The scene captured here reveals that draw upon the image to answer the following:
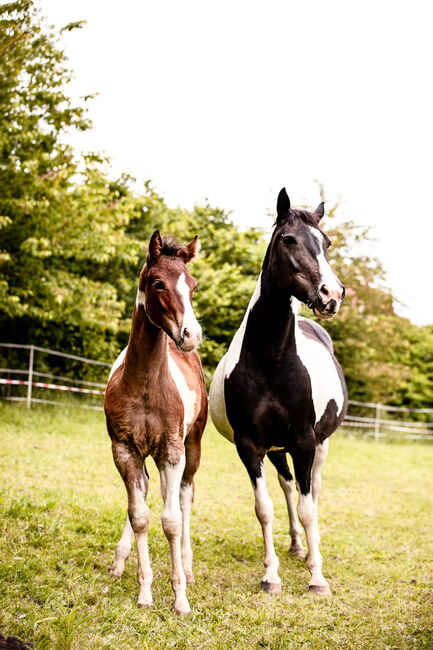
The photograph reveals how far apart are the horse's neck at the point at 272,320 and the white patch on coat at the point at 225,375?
12 centimetres

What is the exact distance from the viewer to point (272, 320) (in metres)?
4.60

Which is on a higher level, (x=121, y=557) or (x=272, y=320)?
(x=272, y=320)

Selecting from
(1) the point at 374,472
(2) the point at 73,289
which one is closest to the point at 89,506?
(2) the point at 73,289

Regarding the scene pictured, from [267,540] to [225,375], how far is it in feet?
4.62

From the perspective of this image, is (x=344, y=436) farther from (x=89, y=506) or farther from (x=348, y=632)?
(x=348, y=632)

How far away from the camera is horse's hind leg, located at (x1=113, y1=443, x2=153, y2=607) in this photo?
3920mm

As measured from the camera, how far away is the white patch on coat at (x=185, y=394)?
4.23 metres

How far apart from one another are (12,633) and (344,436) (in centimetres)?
1622

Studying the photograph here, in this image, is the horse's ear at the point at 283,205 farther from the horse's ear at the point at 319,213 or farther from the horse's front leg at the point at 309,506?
the horse's front leg at the point at 309,506

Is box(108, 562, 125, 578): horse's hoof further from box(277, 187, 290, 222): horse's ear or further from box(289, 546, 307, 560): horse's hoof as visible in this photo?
box(277, 187, 290, 222): horse's ear

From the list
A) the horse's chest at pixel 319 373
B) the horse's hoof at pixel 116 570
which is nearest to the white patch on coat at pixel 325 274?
the horse's chest at pixel 319 373

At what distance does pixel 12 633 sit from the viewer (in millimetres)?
3072

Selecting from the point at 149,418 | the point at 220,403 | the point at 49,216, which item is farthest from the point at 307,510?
the point at 49,216

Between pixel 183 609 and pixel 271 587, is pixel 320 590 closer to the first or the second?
pixel 271 587
